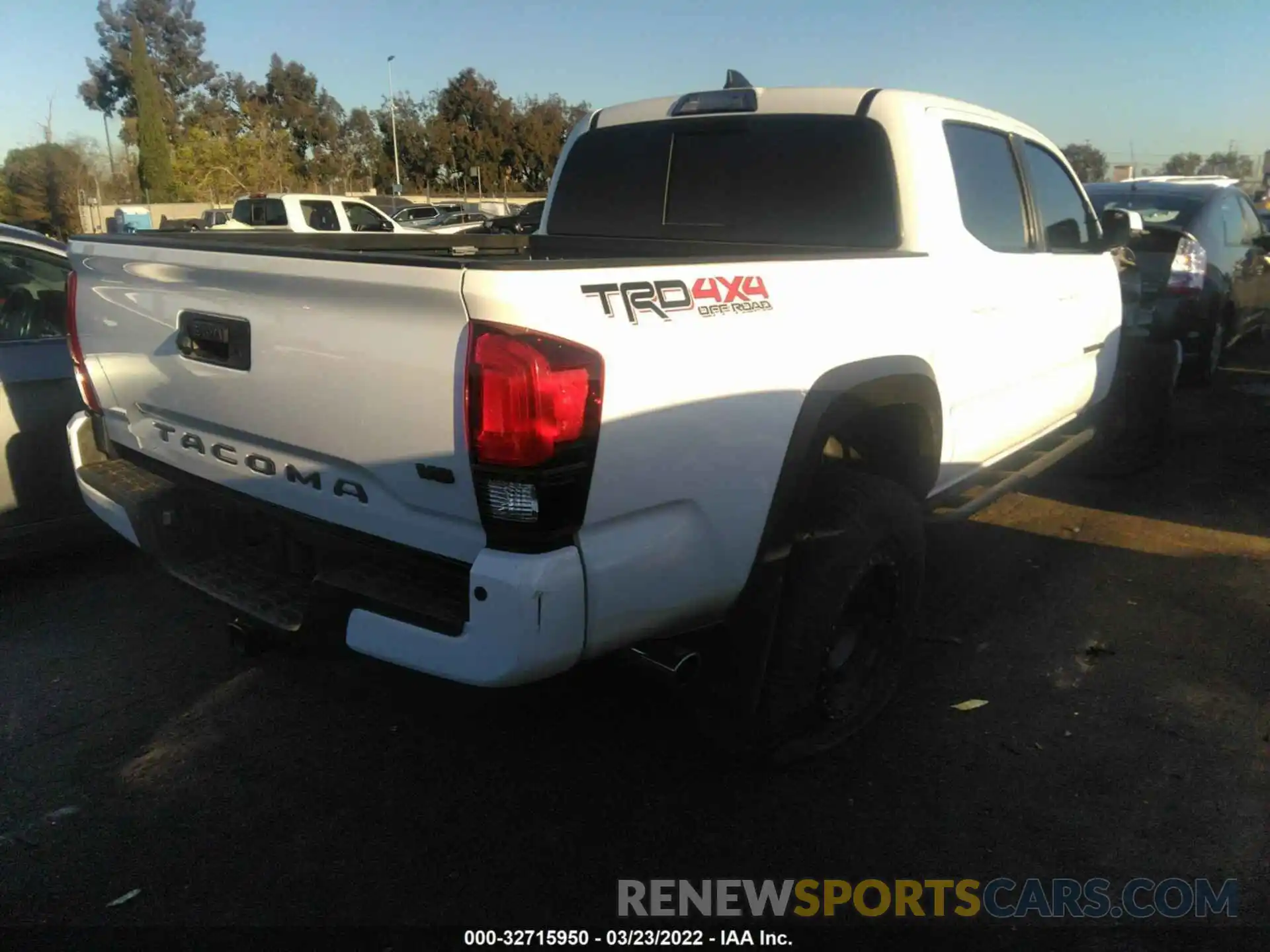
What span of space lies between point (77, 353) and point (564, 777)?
2191 millimetres

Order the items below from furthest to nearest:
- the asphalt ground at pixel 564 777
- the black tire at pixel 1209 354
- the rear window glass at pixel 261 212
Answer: the rear window glass at pixel 261 212 < the black tire at pixel 1209 354 < the asphalt ground at pixel 564 777

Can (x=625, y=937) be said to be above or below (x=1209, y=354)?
below

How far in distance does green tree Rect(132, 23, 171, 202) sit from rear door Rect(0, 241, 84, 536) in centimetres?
4756

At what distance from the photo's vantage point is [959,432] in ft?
12.1

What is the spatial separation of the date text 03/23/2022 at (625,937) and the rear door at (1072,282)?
302 cm


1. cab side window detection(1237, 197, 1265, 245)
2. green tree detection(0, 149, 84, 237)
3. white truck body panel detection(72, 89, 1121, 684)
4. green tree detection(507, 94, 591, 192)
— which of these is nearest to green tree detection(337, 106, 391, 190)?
green tree detection(507, 94, 591, 192)

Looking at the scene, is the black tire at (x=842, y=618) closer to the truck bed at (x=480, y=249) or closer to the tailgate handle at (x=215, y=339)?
the truck bed at (x=480, y=249)

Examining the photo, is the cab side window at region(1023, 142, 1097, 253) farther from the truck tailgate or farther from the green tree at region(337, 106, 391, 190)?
the green tree at region(337, 106, 391, 190)

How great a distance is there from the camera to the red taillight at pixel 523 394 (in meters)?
2.11

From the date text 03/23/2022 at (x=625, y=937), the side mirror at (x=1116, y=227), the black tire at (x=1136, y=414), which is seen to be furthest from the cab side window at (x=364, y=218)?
the date text 03/23/2022 at (x=625, y=937)

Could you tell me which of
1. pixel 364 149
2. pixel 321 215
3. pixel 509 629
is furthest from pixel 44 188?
pixel 509 629

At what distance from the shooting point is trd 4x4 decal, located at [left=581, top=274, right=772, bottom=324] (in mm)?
2256

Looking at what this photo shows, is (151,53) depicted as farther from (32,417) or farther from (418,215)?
(32,417)

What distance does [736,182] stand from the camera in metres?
3.89
